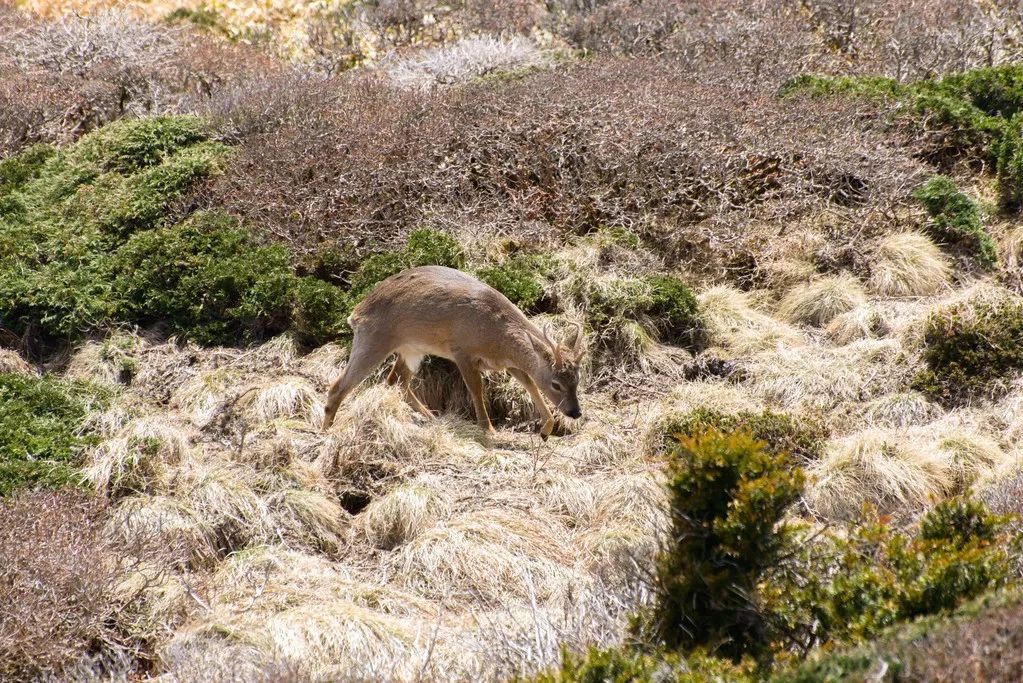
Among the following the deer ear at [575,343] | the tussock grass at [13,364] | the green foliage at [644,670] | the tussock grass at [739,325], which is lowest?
the tussock grass at [13,364]

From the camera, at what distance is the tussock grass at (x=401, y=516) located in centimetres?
773

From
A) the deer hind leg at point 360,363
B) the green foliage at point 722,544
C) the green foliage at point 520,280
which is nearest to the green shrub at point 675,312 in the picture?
the green foliage at point 520,280

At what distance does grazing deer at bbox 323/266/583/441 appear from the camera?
8.90 metres

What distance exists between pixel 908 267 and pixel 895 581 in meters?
6.07

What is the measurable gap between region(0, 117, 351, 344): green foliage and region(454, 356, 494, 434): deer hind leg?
5.07ft

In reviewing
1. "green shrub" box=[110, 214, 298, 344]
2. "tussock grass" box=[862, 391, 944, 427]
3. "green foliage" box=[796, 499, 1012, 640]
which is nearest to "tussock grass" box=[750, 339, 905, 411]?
"tussock grass" box=[862, 391, 944, 427]

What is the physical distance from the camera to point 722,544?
5141 mm

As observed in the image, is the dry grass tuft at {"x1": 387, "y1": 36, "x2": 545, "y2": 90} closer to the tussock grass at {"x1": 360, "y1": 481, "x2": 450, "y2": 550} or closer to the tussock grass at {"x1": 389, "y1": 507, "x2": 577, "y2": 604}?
the tussock grass at {"x1": 360, "y1": 481, "x2": 450, "y2": 550}

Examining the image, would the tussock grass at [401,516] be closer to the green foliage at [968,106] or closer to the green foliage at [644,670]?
the green foliage at [644,670]

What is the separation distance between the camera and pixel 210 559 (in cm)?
754

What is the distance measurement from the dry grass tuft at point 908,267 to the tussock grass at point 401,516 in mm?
4907

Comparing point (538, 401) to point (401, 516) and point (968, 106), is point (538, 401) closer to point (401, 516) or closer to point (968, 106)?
point (401, 516)

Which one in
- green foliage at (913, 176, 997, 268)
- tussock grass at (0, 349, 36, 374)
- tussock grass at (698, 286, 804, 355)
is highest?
green foliage at (913, 176, 997, 268)

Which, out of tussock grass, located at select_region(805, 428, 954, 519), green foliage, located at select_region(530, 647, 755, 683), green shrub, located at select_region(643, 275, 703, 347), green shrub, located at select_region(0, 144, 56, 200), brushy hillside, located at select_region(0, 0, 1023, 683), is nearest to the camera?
green foliage, located at select_region(530, 647, 755, 683)
